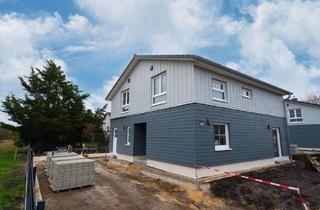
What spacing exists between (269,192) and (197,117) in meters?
3.65

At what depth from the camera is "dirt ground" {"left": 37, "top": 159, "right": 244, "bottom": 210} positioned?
557 centimetres

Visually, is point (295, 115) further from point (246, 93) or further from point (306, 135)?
point (246, 93)

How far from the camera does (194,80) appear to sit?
26.8 feet

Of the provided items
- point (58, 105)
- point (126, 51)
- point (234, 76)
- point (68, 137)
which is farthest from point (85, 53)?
point (234, 76)

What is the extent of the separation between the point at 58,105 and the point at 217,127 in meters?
16.4

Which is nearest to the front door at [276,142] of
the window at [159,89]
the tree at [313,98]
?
the window at [159,89]

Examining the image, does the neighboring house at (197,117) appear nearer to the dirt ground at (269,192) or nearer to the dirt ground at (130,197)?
the dirt ground at (269,192)

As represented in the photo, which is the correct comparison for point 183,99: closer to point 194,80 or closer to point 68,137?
point 194,80

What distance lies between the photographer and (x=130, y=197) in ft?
20.6

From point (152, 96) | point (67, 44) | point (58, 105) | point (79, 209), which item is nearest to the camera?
point (79, 209)

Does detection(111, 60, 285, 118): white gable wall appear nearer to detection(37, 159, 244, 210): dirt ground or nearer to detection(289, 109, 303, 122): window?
detection(37, 159, 244, 210): dirt ground

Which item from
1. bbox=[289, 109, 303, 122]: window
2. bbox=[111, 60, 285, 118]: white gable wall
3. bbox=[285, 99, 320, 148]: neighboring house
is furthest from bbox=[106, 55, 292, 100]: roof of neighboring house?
bbox=[289, 109, 303, 122]: window

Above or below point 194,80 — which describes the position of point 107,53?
above

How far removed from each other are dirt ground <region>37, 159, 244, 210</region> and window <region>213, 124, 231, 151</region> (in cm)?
283
